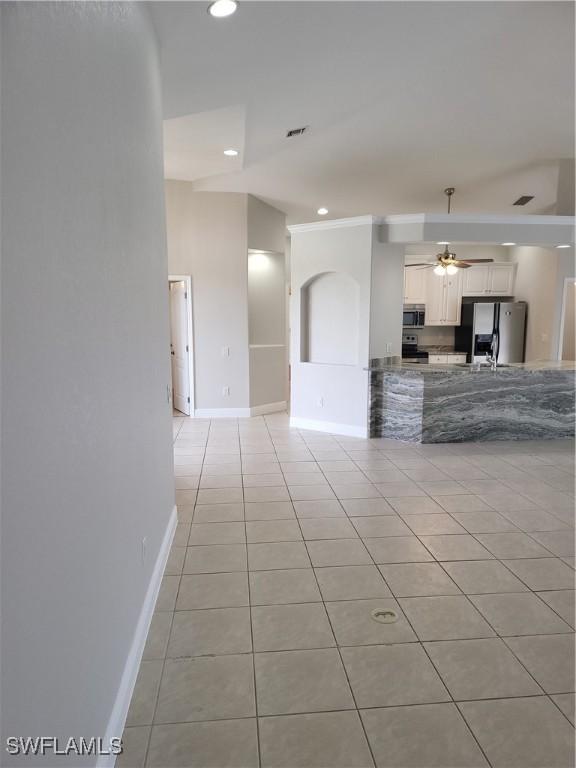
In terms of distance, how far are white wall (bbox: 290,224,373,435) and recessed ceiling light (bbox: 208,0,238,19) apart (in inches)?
124

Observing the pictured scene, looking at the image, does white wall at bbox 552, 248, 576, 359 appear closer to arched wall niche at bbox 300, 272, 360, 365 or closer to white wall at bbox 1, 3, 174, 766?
arched wall niche at bbox 300, 272, 360, 365

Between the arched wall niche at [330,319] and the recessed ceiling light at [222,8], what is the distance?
3431 millimetres

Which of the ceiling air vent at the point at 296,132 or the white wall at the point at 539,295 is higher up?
the ceiling air vent at the point at 296,132

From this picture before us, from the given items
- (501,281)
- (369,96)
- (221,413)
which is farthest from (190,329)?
(501,281)

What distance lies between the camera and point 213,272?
6805 mm

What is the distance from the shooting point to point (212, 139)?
4.76 meters

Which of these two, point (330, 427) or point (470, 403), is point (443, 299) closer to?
point (470, 403)

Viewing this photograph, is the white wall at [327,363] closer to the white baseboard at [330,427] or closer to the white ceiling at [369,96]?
the white baseboard at [330,427]

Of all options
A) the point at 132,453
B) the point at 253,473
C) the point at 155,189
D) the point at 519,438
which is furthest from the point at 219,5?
the point at 519,438

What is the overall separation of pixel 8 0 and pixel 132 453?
61.0 inches

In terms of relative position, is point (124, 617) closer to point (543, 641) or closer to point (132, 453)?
point (132, 453)

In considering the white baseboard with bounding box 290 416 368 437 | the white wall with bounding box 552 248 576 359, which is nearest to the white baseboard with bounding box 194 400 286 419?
the white baseboard with bounding box 290 416 368 437

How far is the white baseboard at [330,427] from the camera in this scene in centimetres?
596

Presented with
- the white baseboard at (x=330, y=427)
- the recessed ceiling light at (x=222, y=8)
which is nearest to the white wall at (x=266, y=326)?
the white baseboard at (x=330, y=427)
